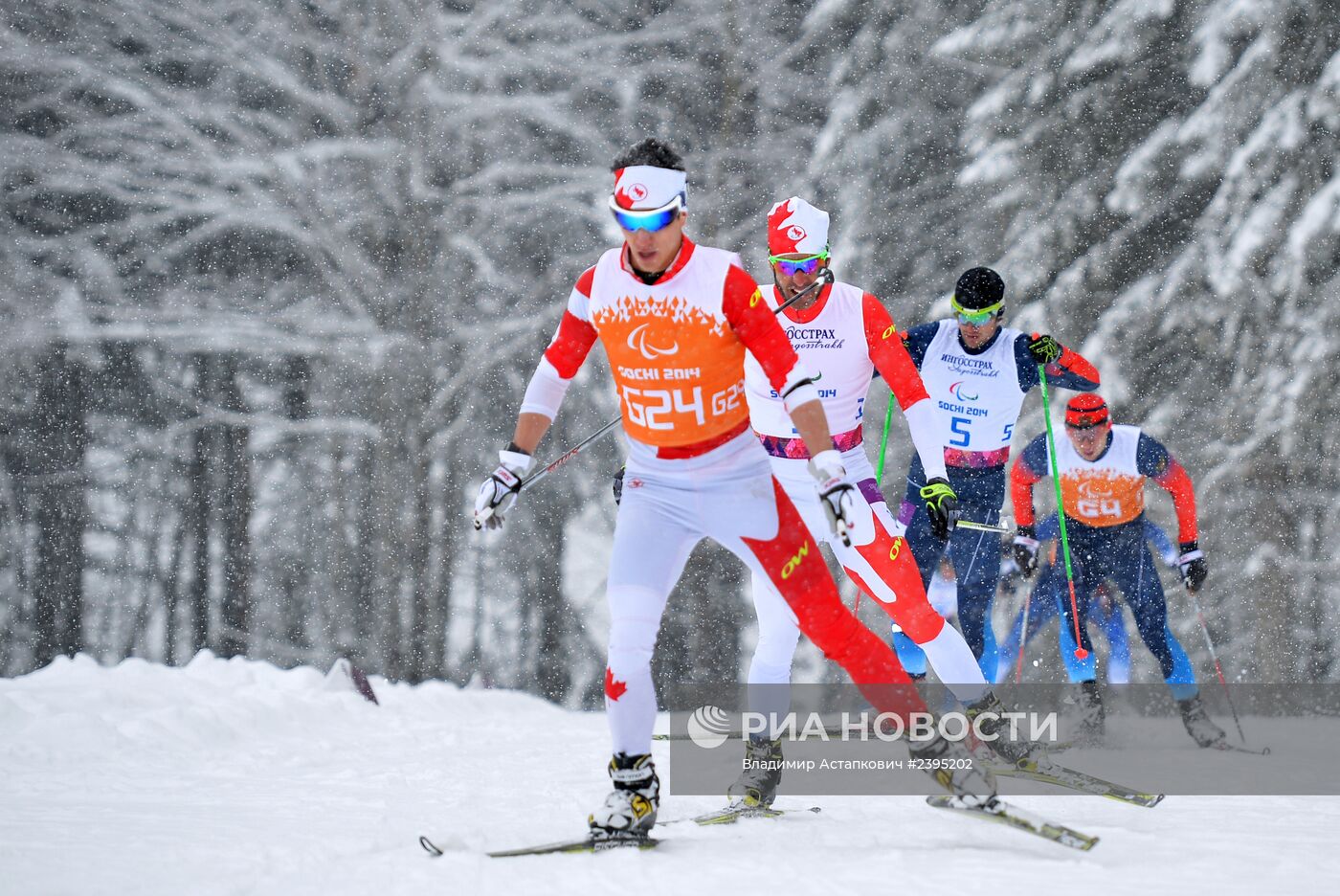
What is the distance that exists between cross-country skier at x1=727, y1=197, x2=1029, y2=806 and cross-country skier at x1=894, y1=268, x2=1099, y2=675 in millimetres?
1043

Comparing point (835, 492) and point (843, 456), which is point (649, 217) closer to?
point (835, 492)

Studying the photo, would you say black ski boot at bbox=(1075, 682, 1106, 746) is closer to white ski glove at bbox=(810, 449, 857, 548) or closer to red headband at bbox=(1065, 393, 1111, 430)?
red headband at bbox=(1065, 393, 1111, 430)

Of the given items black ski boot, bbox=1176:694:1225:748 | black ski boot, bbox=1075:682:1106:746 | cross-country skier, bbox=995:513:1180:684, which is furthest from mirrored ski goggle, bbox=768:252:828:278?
black ski boot, bbox=1176:694:1225:748

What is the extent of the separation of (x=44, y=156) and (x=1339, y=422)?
14.4 meters

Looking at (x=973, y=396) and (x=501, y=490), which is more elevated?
(x=973, y=396)

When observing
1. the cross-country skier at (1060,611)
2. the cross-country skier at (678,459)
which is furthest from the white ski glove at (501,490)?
the cross-country skier at (1060,611)

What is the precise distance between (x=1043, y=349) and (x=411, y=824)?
3972 mm

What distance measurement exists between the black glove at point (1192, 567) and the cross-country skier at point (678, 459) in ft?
12.1

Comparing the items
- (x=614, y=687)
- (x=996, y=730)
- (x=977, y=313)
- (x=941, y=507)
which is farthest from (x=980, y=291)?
(x=614, y=687)

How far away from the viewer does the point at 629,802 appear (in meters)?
4.32

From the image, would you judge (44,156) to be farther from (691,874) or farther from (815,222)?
(691,874)

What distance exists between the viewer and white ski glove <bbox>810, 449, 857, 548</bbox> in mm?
4215

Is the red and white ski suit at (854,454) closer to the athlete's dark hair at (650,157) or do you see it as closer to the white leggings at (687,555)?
the white leggings at (687,555)

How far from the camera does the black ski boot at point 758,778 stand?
5.26 meters
